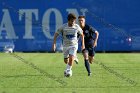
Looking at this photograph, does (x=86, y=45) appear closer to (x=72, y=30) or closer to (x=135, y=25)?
(x=72, y=30)

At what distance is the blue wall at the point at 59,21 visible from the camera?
40688 mm

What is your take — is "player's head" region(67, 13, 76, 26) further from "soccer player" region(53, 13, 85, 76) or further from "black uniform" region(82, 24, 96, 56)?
"black uniform" region(82, 24, 96, 56)

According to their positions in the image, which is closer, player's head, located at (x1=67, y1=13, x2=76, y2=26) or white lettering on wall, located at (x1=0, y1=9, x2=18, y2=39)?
player's head, located at (x1=67, y1=13, x2=76, y2=26)

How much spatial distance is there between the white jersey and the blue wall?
2174 cm

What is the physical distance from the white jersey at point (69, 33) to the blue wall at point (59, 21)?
21738mm

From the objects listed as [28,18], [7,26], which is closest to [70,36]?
[28,18]

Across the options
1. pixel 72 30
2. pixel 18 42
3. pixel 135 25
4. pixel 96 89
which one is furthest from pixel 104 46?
pixel 96 89

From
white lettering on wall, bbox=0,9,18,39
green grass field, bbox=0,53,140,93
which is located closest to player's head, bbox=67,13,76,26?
green grass field, bbox=0,53,140,93

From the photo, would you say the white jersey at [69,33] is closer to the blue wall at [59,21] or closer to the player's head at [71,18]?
the player's head at [71,18]

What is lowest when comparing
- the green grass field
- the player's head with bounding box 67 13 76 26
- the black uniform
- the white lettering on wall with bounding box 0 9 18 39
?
the white lettering on wall with bounding box 0 9 18 39

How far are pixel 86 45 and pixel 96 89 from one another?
18.9 ft

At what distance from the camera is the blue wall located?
40688mm

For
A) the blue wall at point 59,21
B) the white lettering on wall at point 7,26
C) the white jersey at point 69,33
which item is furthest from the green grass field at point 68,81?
the white lettering on wall at point 7,26

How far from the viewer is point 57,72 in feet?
69.8
